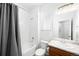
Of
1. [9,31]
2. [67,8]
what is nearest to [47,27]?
[67,8]

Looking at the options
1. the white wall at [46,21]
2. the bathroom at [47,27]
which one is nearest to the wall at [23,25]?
the bathroom at [47,27]

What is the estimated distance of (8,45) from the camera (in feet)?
3.25

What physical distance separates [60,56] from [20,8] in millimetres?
923

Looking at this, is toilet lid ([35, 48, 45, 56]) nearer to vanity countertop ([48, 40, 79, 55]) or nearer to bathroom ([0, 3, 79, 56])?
bathroom ([0, 3, 79, 56])

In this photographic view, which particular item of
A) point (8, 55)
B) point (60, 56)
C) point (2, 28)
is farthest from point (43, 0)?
point (8, 55)

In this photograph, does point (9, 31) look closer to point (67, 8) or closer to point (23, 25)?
point (23, 25)

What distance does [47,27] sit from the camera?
103 centimetres

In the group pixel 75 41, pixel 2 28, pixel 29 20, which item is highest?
pixel 29 20

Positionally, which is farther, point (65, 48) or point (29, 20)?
point (29, 20)

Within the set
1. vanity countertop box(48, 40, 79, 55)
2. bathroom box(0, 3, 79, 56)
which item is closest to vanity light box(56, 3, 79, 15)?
bathroom box(0, 3, 79, 56)

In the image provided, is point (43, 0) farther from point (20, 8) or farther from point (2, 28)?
point (2, 28)

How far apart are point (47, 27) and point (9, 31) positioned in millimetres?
568

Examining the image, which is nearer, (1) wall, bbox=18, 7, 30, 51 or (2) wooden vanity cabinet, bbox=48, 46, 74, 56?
(2) wooden vanity cabinet, bbox=48, 46, 74, 56

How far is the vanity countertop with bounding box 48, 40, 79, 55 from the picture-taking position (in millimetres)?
919
